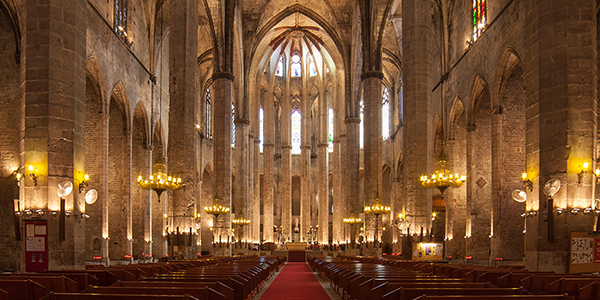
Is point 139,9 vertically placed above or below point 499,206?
above

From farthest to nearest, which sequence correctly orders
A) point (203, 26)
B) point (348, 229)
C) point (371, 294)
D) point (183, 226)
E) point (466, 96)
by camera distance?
1. point (348, 229)
2. point (203, 26)
3. point (466, 96)
4. point (183, 226)
5. point (371, 294)

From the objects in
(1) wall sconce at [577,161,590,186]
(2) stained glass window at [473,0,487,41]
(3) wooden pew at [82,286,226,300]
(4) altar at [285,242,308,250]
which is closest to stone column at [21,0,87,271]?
(3) wooden pew at [82,286,226,300]

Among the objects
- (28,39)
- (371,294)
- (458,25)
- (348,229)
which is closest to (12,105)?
(28,39)

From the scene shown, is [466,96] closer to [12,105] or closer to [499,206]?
[499,206]

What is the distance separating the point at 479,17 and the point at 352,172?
1677cm

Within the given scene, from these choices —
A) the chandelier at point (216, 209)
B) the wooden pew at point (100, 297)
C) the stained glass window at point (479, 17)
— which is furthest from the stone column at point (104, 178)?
the wooden pew at point (100, 297)

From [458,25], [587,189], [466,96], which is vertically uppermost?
[458,25]

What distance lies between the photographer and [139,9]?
29.0 metres

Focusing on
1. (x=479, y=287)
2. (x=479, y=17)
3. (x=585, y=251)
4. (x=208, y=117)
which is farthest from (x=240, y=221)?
(x=479, y=287)

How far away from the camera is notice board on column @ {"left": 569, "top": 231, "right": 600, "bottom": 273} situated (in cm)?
1167

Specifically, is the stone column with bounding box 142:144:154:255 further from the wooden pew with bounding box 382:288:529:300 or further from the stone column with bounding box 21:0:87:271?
the wooden pew with bounding box 382:288:529:300

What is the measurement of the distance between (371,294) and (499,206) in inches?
677

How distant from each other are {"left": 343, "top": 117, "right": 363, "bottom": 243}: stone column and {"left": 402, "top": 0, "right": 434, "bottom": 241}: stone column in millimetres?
18649

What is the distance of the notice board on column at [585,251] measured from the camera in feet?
38.3
